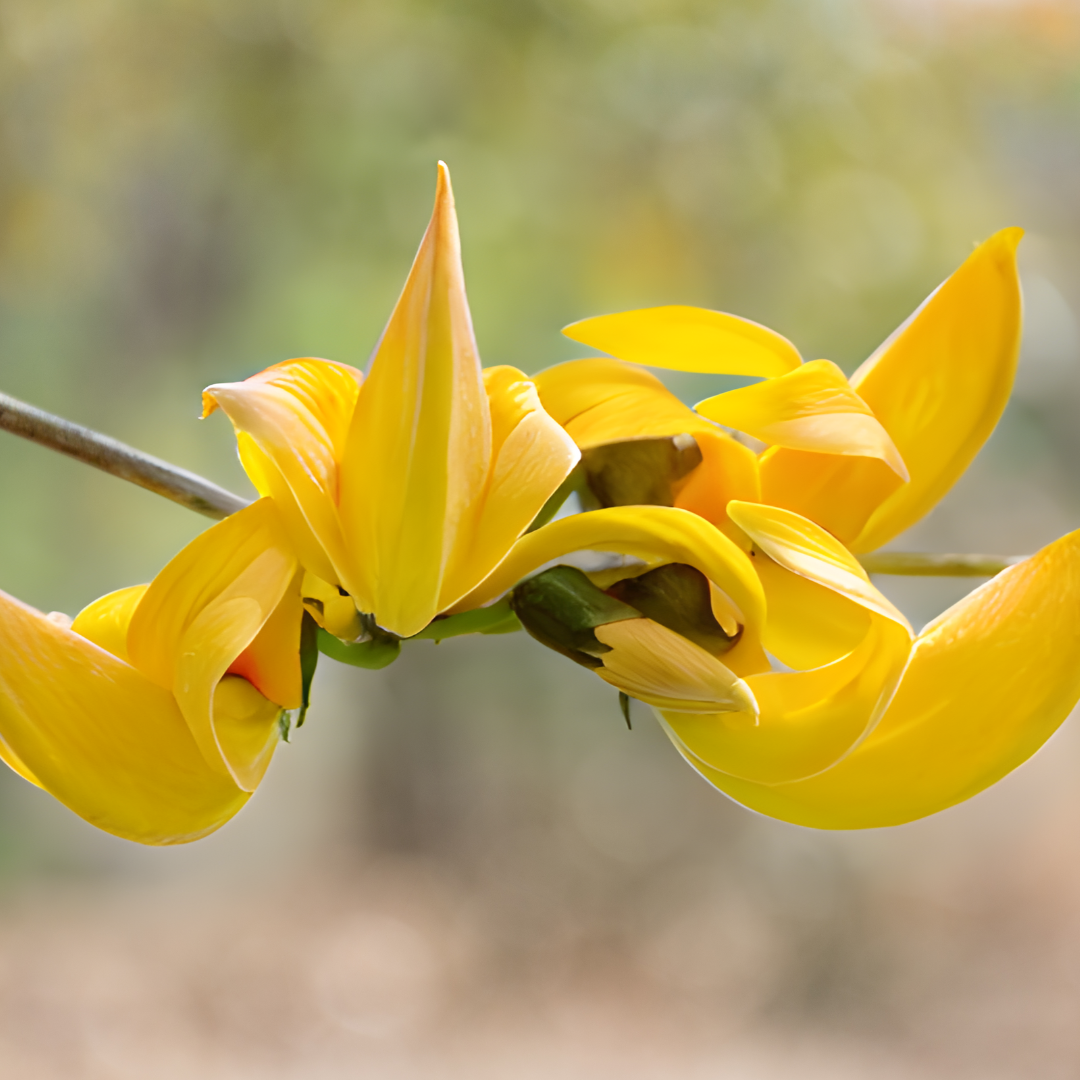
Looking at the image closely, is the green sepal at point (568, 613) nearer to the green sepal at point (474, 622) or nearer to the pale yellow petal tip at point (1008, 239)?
the green sepal at point (474, 622)

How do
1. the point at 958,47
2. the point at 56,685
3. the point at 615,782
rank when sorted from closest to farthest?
the point at 56,685
the point at 958,47
the point at 615,782

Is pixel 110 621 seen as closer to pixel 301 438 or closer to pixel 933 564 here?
pixel 301 438

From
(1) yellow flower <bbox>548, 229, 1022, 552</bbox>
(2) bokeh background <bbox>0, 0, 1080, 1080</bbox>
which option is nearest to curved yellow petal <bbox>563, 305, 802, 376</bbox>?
(1) yellow flower <bbox>548, 229, 1022, 552</bbox>

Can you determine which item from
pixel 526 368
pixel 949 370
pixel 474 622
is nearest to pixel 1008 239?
pixel 949 370

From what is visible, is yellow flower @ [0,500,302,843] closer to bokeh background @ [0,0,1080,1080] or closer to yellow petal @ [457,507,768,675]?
yellow petal @ [457,507,768,675]

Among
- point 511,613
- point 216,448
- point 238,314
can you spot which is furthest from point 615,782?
point 511,613

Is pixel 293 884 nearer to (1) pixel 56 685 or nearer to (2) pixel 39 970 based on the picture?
(2) pixel 39 970
